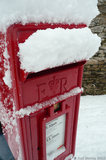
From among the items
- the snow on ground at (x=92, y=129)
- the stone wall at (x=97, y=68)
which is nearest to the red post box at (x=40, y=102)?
the snow on ground at (x=92, y=129)

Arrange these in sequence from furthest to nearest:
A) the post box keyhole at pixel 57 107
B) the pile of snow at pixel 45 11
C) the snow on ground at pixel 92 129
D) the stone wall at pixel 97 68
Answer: the stone wall at pixel 97 68
the snow on ground at pixel 92 129
the post box keyhole at pixel 57 107
the pile of snow at pixel 45 11

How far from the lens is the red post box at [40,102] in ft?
2.11

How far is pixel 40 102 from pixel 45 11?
0.54m

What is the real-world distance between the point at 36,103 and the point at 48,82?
0.16m

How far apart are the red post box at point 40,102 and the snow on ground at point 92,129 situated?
2.31 feet

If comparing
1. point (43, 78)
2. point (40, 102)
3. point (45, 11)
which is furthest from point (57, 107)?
point (45, 11)

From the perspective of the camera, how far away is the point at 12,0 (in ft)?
1.74

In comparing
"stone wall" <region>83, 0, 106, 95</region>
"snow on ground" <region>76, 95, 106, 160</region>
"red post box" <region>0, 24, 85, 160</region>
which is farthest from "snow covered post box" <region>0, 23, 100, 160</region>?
"stone wall" <region>83, 0, 106, 95</region>

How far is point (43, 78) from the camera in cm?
80

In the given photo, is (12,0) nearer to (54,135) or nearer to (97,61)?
(54,135)

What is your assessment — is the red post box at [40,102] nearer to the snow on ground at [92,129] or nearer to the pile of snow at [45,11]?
the pile of snow at [45,11]

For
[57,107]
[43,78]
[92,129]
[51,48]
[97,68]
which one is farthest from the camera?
[97,68]

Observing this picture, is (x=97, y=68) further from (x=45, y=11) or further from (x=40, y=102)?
(x=45, y=11)

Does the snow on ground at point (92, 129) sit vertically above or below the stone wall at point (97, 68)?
below
